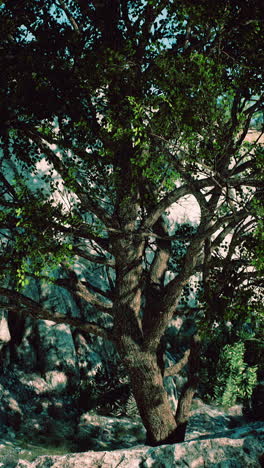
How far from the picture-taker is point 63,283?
34.7 ft

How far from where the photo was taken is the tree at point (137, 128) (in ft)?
26.6

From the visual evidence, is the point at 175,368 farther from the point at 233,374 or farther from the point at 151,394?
the point at 233,374

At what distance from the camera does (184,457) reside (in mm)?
6160

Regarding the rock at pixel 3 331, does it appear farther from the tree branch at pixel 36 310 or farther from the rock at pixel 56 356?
the tree branch at pixel 36 310

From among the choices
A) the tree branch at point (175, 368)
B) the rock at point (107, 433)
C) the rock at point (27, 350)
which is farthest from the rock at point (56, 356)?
the tree branch at point (175, 368)

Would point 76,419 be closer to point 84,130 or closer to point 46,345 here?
point 46,345

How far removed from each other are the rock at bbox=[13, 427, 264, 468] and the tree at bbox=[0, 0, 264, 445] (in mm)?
3481

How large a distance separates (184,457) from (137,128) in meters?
5.39

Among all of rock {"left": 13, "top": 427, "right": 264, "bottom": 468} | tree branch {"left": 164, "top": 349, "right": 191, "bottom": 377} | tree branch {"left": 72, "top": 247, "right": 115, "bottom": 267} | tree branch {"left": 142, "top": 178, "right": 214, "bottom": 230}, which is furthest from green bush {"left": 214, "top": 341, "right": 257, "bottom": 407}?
rock {"left": 13, "top": 427, "right": 264, "bottom": 468}

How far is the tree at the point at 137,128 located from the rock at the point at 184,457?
3.48 m

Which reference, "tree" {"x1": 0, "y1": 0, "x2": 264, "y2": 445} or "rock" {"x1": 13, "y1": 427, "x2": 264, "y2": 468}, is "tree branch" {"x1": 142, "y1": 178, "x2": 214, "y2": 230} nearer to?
"tree" {"x1": 0, "y1": 0, "x2": 264, "y2": 445}

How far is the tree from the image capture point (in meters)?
8.09

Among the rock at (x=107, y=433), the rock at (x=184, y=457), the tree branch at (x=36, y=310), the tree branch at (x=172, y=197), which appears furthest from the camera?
the rock at (x=107, y=433)

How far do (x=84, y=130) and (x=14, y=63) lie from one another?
2.11 meters
